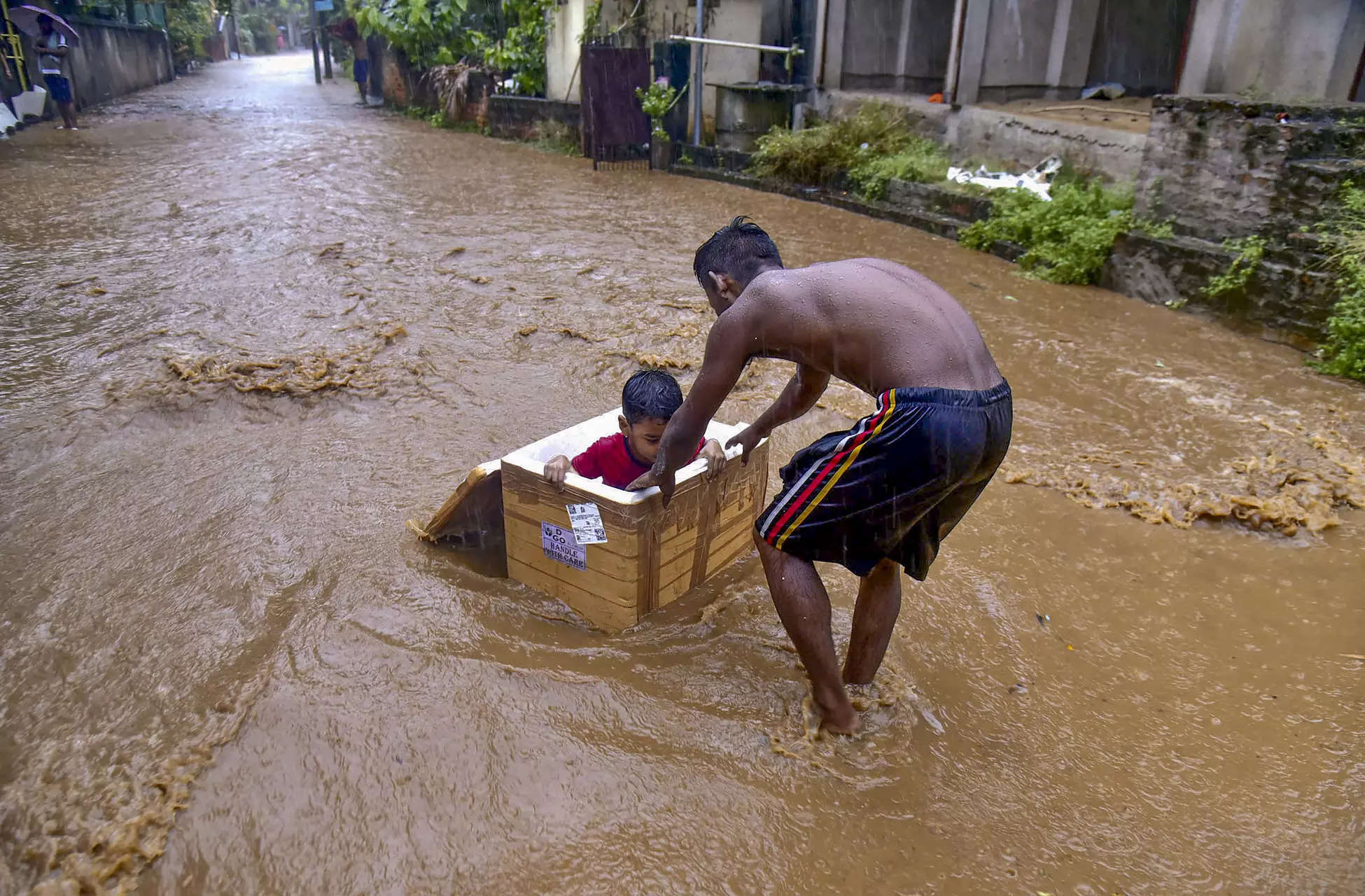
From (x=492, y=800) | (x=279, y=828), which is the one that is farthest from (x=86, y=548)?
(x=492, y=800)

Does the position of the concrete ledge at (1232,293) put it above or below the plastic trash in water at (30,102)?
below

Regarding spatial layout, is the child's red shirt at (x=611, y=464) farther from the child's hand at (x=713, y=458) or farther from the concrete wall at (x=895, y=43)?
the concrete wall at (x=895, y=43)

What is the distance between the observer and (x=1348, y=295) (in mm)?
5457

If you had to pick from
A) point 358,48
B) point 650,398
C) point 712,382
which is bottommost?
point 650,398

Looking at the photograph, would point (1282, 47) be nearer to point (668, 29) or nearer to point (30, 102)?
point (668, 29)

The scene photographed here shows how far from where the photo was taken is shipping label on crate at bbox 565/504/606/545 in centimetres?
276

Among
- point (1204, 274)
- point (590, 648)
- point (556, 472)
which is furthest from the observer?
point (1204, 274)

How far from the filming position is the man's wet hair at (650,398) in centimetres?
292

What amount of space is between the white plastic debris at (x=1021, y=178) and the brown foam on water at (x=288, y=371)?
6034mm

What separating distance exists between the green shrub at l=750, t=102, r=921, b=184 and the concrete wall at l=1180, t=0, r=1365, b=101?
324 cm

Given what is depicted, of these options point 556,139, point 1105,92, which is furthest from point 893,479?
point 556,139

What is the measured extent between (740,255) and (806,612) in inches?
40.4

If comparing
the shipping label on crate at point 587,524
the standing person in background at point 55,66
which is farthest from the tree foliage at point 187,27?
the shipping label on crate at point 587,524

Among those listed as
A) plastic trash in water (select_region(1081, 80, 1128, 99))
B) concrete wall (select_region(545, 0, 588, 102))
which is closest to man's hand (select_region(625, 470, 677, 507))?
plastic trash in water (select_region(1081, 80, 1128, 99))
